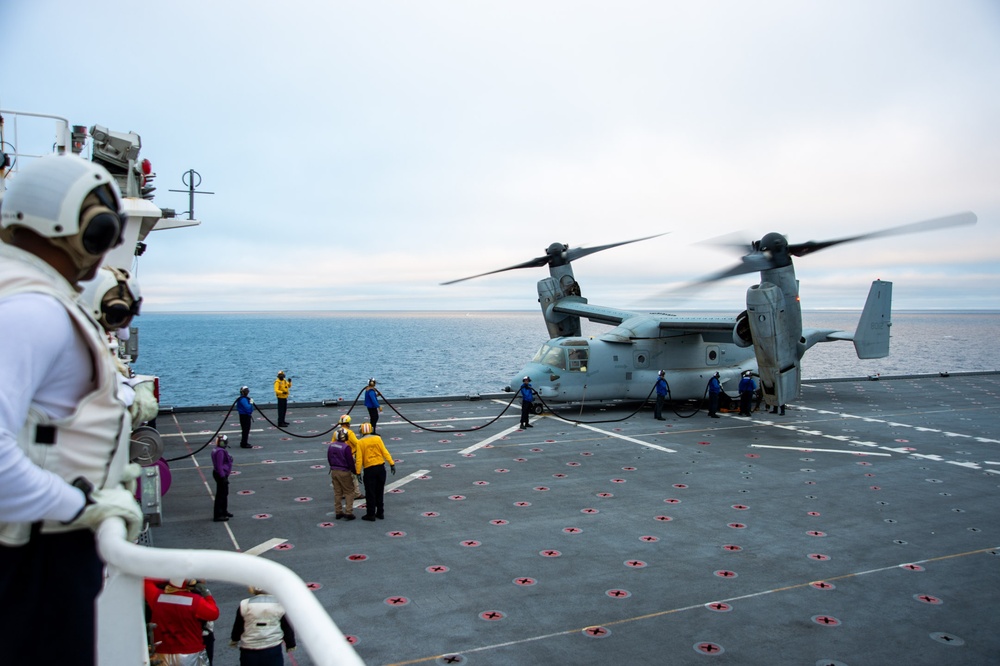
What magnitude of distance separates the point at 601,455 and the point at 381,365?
53.4 metres

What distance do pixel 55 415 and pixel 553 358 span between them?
1881cm

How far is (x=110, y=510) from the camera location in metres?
1.74

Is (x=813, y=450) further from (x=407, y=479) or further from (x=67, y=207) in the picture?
(x=67, y=207)

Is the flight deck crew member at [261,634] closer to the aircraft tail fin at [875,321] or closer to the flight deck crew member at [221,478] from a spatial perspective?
the flight deck crew member at [221,478]

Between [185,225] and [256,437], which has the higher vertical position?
[185,225]

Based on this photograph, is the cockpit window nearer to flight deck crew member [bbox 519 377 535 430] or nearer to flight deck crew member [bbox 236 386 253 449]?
flight deck crew member [bbox 519 377 535 430]

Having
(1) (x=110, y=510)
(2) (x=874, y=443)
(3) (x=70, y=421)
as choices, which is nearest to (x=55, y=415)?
(3) (x=70, y=421)

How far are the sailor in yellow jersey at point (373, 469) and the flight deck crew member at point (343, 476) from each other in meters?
0.16

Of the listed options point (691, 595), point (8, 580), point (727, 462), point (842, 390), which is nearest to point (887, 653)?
point (691, 595)

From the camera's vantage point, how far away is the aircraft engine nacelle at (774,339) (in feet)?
55.0

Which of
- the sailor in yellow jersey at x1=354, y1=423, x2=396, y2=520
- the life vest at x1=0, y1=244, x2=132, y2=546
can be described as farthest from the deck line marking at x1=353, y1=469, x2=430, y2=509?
the life vest at x1=0, y1=244, x2=132, y2=546

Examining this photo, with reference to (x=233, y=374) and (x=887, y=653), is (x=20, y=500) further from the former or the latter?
(x=233, y=374)

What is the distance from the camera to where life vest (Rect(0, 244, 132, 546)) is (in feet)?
5.31

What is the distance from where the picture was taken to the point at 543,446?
16.1 m
